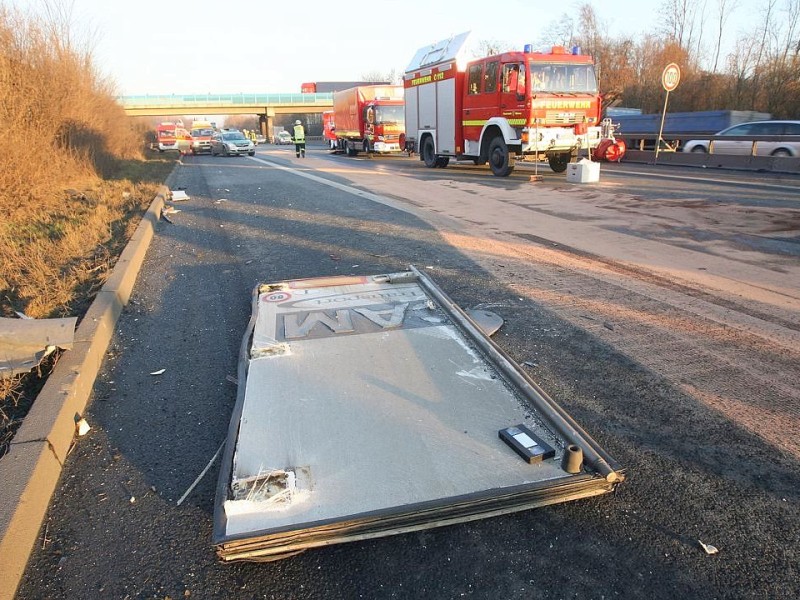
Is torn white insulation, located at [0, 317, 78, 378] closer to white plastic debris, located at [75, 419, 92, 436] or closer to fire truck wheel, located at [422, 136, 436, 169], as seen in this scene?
white plastic debris, located at [75, 419, 92, 436]

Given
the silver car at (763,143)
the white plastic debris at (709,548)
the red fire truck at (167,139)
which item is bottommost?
the white plastic debris at (709,548)

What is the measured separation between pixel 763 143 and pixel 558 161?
6.85 m

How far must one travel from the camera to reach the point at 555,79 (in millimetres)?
13812

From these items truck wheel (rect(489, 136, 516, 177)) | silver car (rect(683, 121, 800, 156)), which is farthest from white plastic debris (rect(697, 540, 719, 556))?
silver car (rect(683, 121, 800, 156))

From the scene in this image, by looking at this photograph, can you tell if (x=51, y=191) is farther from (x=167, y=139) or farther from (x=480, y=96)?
(x=167, y=139)

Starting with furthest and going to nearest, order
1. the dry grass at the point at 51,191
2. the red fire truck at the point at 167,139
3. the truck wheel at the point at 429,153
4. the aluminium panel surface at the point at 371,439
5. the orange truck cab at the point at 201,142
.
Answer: the red fire truck at the point at 167,139
the orange truck cab at the point at 201,142
the truck wheel at the point at 429,153
the dry grass at the point at 51,191
the aluminium panel surface at the point at 371,439

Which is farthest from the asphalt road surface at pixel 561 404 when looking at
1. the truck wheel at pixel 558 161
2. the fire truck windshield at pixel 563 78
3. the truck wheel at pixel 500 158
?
the truck wheel at pixel 558 161

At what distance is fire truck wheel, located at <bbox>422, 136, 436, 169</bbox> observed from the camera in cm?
1973

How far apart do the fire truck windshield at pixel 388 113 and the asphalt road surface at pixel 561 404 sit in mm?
20050

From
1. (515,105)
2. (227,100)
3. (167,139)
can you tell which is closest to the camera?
(515,105)

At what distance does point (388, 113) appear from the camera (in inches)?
1028

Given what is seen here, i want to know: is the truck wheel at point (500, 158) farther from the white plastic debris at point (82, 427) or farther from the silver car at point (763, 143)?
the white plastic debris at point (82, 427)

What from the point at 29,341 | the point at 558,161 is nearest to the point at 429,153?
the point at 558,161

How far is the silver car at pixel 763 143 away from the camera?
53.0 feet
